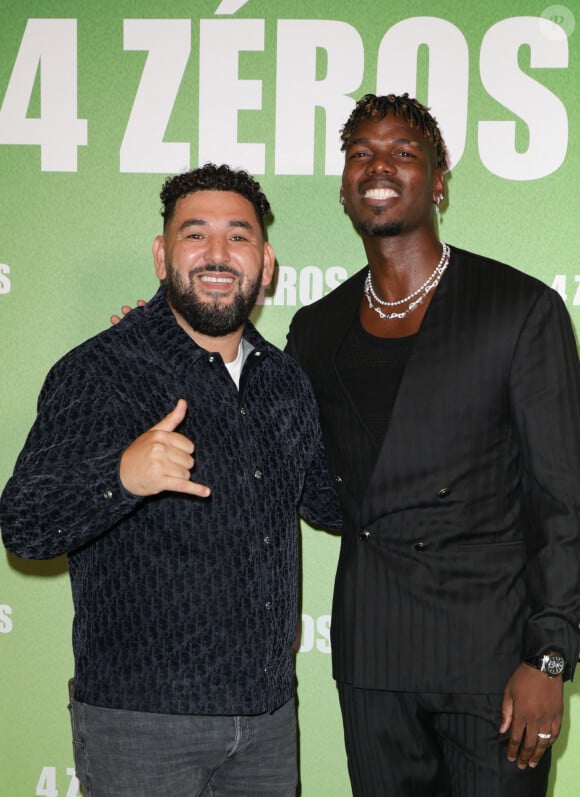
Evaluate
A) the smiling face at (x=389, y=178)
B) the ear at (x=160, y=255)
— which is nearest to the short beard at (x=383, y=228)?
the smiling face at (x=389, y=178)

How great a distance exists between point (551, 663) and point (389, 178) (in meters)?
1.11

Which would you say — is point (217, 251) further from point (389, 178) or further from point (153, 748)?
point (153, 748)

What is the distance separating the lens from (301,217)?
2555mm

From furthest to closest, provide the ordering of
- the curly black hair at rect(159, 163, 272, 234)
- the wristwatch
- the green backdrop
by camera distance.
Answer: the green backdrop → the curly black hair at rect(159, 163, 272, 234) → the wristwatch

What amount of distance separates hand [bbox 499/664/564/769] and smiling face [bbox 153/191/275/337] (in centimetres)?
96

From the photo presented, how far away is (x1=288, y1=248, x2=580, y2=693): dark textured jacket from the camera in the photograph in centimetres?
182

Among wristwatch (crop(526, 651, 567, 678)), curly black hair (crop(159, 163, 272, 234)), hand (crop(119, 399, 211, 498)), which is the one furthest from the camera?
curly black hair (crop(159, 163, 272, 234))

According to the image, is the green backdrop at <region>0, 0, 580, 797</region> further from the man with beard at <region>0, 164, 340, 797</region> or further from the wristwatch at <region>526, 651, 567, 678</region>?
the wristwatch at <region>526, 651, 567, 678</region>

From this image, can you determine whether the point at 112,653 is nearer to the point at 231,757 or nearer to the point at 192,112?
the point at 231,757

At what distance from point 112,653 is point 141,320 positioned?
69cm

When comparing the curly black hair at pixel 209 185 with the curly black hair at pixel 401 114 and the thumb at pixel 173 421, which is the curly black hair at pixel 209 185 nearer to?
the curly black hair at pixel 401 114

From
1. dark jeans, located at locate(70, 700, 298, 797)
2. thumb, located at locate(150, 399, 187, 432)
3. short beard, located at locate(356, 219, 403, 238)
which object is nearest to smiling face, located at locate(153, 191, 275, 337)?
short beard, located at locate(356, 219, 403, 238)

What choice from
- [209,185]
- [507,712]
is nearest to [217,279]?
[209,185]

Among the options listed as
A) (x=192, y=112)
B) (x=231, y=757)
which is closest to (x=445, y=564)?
(x=231, y=757)
